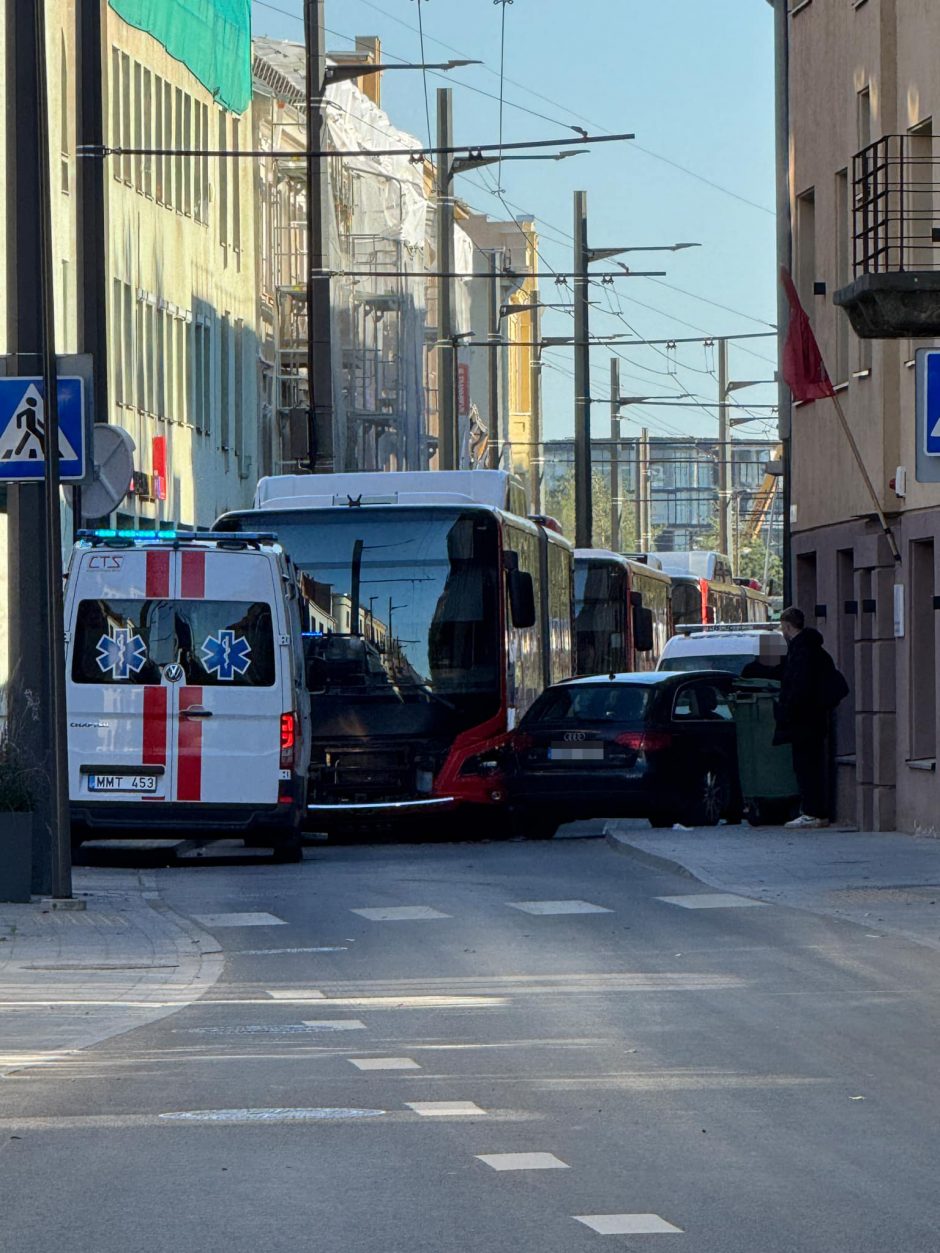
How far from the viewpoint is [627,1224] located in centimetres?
742

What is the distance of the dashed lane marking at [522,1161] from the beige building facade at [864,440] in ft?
52.2

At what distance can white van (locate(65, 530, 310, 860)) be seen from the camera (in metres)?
22.8

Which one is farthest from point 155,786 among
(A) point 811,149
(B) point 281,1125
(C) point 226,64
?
(C) point 226,64

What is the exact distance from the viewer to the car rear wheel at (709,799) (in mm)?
27141

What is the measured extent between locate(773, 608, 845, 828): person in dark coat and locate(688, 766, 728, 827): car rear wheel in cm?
103

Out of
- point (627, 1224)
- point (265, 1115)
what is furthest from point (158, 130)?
point (627, 1224)

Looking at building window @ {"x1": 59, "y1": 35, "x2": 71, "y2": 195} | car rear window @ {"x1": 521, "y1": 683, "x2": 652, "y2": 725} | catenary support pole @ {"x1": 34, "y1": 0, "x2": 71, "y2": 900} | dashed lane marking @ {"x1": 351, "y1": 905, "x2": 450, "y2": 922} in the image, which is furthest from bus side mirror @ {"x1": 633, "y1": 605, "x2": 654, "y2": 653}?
catenary support pole @ {"x1": 34, "y1": 0, "x2": 71, "y2": 900}

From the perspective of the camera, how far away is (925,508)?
989 inches

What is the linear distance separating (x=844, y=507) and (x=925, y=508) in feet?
9.50

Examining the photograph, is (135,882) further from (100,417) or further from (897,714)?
(897,714)

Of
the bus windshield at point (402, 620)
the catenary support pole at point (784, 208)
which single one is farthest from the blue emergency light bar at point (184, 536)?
the catenary support pole at point (784, 208)

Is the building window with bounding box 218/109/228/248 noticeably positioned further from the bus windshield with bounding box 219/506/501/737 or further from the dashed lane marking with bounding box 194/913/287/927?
the dashed lane marking with bounding box 194/913/287/927

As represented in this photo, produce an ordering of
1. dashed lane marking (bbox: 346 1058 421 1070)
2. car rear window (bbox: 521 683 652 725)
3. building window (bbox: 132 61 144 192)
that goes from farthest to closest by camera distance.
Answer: building window (bbox: 132 61 144 192), car rear window (bbox: 521 683 652 725), dashed lane marking (bbox: 346 1058 421 1070)

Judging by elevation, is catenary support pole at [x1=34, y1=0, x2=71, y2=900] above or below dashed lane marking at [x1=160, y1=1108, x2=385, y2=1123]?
above
